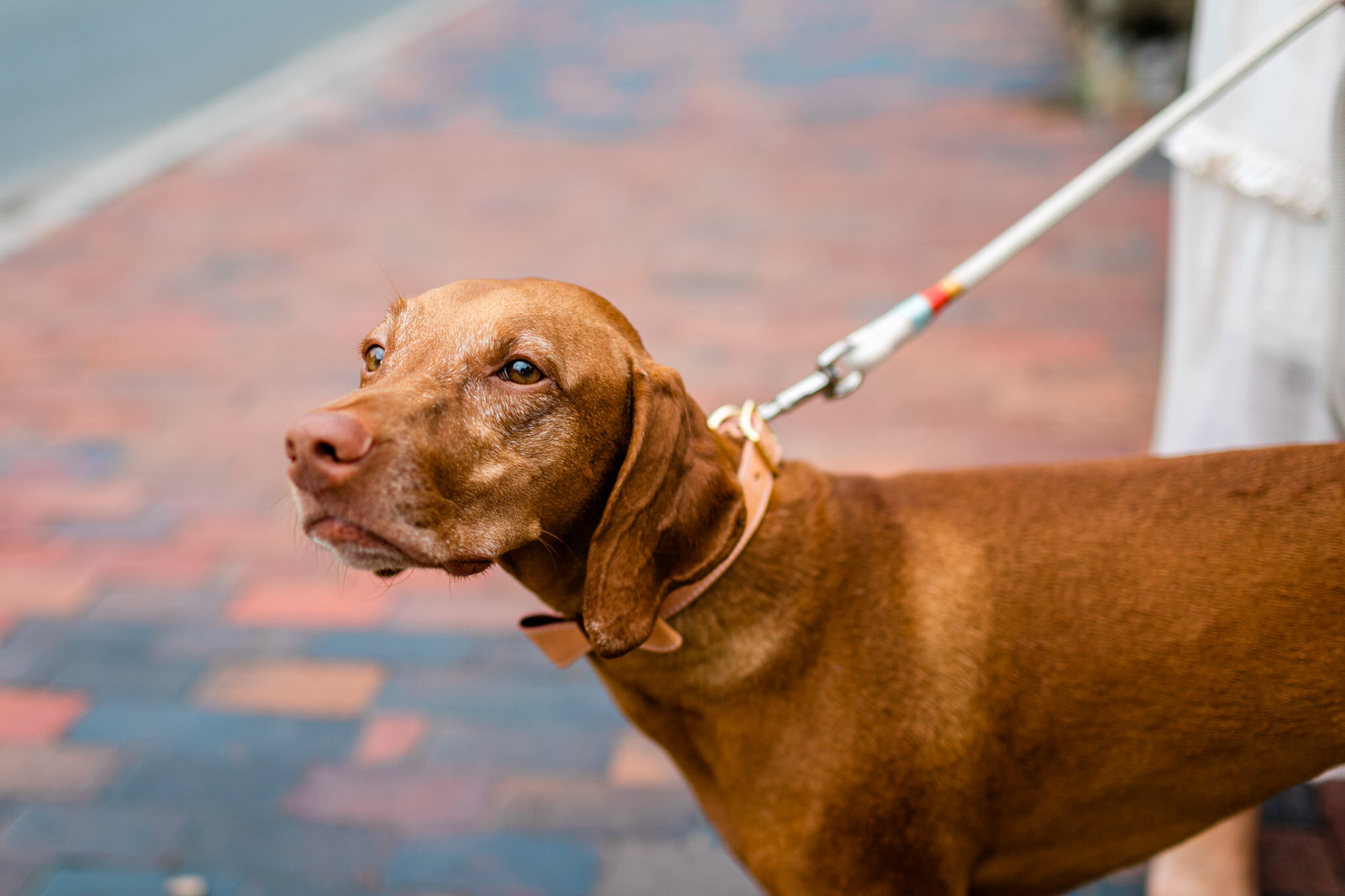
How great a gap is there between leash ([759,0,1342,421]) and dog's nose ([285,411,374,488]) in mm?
938

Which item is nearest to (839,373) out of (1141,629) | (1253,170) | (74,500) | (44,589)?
(1141,629)

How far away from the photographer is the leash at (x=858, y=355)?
1.99 meters

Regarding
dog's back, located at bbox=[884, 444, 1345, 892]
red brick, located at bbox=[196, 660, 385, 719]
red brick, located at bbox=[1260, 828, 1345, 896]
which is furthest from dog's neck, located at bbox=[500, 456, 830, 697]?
red brick, located at bbox=[196, 660, 385, 719]

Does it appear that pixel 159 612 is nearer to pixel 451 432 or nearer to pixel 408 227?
pixel 451 432

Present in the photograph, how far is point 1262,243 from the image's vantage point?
272 cm

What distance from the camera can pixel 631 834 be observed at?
2969 millimetres

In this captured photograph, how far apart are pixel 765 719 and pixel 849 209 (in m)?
5.71

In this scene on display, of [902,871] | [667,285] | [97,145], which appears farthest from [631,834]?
[97,145]

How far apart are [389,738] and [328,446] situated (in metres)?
2.01

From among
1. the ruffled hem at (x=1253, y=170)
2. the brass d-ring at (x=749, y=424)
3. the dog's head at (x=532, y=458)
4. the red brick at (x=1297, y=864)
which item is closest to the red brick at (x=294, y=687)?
the dog's head at (x=532, y=458)

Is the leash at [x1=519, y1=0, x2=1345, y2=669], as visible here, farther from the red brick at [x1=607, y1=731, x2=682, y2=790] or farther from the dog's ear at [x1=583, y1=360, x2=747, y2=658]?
the red brick at [x1=607, y1=731, x2=682, y2=790]

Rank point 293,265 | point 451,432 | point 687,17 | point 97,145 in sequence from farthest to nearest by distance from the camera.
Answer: point 687,17 → point 97,145 → point 293,265 → point 451,432

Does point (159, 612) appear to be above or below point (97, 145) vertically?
below

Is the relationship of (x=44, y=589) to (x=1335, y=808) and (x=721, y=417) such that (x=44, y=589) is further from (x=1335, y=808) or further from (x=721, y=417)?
(x=1335, y=808)
